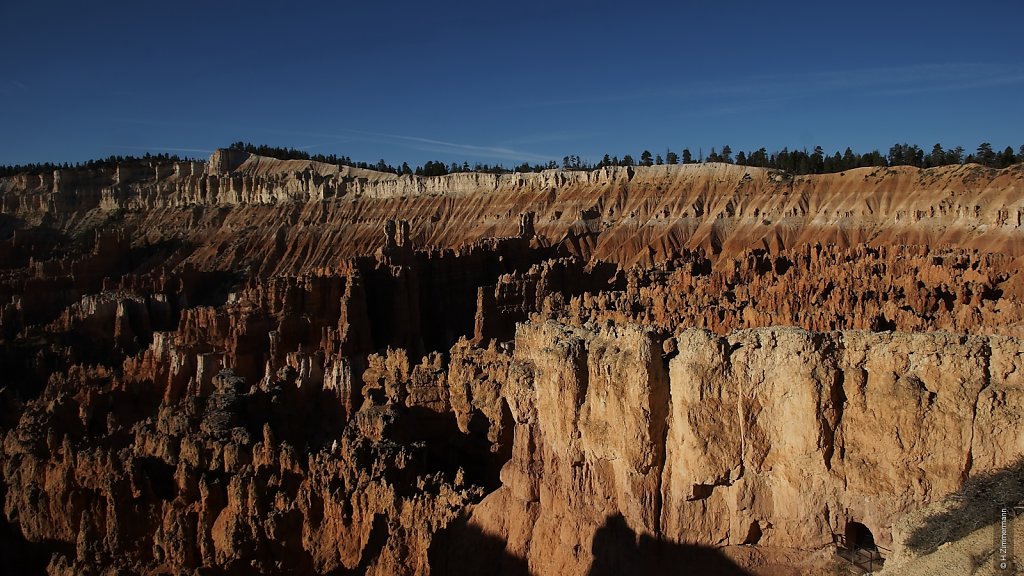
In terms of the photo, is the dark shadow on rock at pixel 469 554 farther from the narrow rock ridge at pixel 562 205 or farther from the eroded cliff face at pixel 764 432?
the narrow rock ridge at pixel 562 205

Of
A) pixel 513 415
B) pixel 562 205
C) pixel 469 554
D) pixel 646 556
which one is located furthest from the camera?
pixel 562 205

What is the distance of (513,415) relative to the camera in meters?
18.8

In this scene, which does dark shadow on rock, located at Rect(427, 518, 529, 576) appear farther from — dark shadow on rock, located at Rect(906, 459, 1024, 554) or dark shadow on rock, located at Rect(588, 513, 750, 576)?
dark shadow on rock, located at Rect(906, 459, 1024, 554)

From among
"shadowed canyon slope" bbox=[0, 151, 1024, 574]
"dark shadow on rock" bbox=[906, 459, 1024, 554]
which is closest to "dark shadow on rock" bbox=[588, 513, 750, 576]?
"shadowed canyon slope" bbox=[0, 151, 1024, 574]

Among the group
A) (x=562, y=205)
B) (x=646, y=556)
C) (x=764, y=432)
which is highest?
(x=562, y=205)

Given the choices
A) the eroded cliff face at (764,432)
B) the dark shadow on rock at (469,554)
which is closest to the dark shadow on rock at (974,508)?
the eroded cliff face at (764,432)

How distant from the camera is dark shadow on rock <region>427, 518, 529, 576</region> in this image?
15695 millimetres

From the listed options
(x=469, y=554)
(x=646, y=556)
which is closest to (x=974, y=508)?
(x=646, y=556)

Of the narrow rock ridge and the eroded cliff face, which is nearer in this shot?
the eroded cliff face

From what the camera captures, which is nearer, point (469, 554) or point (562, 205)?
point (469, 554)

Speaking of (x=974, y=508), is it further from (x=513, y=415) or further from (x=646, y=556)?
(x=513, y=415)

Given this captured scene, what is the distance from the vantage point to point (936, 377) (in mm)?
11188

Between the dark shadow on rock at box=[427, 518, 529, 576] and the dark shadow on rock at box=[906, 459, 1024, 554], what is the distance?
767 cm

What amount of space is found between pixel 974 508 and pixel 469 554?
927 cm
